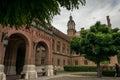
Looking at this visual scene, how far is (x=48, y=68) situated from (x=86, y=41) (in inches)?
297

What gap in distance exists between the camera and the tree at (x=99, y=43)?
1923cm

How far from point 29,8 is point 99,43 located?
1631cm

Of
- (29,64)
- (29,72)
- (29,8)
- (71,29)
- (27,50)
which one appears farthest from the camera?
(71,29)

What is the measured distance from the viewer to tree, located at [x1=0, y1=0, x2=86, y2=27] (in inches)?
162

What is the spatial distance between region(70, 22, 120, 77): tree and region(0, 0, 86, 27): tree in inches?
609

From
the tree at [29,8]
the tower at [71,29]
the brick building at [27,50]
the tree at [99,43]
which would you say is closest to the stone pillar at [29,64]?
the brick building at [27,50]

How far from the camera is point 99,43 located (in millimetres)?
19359

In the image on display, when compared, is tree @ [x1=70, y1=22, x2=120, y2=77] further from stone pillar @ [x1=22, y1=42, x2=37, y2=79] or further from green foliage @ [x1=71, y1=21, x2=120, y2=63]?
stone pillar @ [x1=22, y1=42, x2=37, y2=79]

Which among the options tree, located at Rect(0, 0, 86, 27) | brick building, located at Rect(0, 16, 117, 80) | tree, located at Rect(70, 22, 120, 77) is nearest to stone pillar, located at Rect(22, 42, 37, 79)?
brick building, located at Rect(0, 16, 117, 80)

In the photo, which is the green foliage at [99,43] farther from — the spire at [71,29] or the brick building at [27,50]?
the spire at [71,29]

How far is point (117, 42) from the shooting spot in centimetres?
1939

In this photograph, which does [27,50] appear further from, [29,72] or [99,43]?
[99,43]

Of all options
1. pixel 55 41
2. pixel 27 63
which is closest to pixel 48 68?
pixel 27 63

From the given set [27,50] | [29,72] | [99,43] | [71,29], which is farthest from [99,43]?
[71,29]
